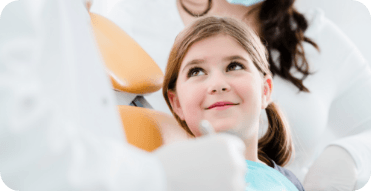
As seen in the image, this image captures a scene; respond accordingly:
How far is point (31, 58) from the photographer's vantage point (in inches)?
13.2

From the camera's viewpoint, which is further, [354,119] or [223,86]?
[354,119]

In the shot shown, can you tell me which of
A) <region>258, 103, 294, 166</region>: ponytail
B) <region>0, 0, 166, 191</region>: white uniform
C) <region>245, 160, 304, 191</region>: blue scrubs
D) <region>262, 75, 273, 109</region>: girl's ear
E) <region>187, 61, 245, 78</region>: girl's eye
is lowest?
<region>258, 103, 294, 166</region>: ponytail

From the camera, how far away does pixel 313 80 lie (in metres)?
1.07

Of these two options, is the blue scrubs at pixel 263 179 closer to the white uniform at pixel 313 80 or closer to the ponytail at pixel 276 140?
the ponytail at pixel 276 140

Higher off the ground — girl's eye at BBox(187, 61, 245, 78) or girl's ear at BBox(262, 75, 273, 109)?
girl's eye at BBox(187, 61, 245, 78)

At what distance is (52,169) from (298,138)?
819 millimetres

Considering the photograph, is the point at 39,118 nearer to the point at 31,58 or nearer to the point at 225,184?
the point at 31,58

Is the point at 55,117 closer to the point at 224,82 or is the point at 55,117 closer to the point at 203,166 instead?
the point at 203,166

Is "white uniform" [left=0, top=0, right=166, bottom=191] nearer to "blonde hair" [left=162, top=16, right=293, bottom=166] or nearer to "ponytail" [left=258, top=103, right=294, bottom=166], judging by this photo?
"blonde hair" [left=162, top=16, right=293, bottom=166]

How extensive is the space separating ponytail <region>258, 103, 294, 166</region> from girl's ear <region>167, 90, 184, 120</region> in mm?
228

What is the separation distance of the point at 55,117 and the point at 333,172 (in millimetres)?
661

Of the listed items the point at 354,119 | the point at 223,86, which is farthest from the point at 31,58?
the point at 354,119

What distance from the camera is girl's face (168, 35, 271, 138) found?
2.06ft

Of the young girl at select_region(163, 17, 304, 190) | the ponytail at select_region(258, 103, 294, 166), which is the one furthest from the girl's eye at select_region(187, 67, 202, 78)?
the ponytail at select_region(258, 103, 294, 166)
